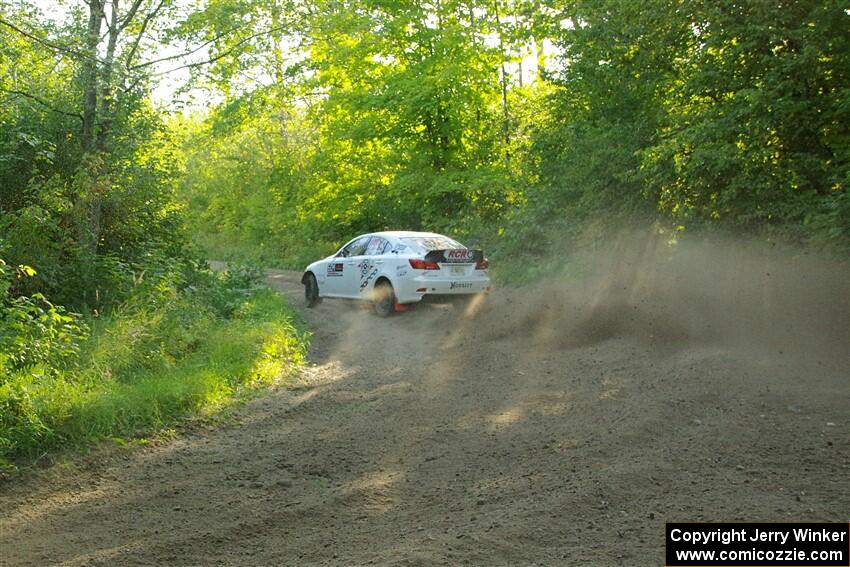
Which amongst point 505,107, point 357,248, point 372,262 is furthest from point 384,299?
point 505,107

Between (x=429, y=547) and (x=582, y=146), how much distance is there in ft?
44.1

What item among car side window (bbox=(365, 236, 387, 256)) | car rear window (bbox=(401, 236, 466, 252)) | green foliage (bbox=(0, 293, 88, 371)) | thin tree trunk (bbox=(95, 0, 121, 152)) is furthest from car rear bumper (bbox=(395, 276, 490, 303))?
green foliage (bbox=(0, 293, 88, 371))

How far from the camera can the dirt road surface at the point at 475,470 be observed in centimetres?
460

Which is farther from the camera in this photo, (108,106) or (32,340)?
(108,106)

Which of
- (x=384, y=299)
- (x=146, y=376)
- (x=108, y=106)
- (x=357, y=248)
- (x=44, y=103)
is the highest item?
(x=108, y=106)

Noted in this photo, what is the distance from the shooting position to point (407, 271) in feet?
46.5

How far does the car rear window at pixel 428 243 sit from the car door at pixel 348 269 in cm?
121

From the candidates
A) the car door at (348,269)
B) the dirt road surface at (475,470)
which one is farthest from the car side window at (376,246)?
the dirt road surface at (475,470)

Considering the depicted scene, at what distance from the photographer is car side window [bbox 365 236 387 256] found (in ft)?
49.3

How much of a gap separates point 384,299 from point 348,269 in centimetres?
143

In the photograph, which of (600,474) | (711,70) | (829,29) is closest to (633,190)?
(711,70)

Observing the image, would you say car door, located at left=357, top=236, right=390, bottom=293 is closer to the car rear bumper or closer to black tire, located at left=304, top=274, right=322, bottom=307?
the car rear bumper

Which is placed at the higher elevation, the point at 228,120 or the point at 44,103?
the point at 228,120

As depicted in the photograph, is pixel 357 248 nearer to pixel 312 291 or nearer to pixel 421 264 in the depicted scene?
pixel 312 291
